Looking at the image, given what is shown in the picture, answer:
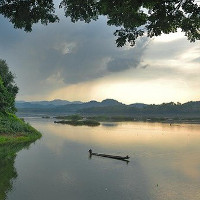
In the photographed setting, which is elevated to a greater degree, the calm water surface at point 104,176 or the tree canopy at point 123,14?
the tree canopy at point 123,14

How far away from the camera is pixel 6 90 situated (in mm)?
81812

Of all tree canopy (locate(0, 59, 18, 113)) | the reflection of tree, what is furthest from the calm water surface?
tree canopy (locate(0, 59, 18, 113))

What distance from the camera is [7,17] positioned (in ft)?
64.2

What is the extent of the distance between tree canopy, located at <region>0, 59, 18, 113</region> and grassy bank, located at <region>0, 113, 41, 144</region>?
314cm

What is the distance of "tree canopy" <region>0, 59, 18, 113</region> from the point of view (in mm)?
79188

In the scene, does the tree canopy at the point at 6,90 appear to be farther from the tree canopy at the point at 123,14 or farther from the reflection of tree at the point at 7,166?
the tree canopy at the point at 123,14

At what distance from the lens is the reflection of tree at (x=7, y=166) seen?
103 ft

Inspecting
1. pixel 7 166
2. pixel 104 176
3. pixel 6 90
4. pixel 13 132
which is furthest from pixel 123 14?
pixel 6 90

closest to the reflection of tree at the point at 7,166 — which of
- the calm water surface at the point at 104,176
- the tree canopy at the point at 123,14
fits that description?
the calm water surface at the point at 104,176

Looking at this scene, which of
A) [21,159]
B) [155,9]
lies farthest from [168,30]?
[21,159]

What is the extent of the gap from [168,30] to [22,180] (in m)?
24.2

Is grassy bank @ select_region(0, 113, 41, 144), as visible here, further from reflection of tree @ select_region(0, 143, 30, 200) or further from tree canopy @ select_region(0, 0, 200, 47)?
tree canopy @ select_region(0, 0, 200, 47)

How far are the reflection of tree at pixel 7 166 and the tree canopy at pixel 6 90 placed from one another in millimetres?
19668

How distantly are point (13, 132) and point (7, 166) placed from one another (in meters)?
28.5
